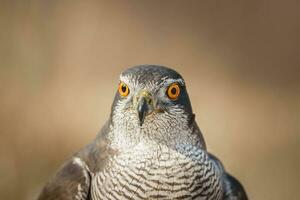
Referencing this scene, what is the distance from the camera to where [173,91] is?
1.66 meters

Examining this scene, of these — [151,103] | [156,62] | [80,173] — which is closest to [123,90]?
[151,103]

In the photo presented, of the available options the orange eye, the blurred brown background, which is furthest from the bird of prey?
the blurred brown background

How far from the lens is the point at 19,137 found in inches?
127

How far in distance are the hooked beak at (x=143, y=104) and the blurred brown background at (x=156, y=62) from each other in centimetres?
149

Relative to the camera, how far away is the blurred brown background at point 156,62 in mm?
3027

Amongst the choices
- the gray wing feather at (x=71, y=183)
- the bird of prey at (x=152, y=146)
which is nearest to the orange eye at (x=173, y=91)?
the bird of prey at (x=152, y=146)

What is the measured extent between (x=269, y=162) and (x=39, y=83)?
1500 millimetres

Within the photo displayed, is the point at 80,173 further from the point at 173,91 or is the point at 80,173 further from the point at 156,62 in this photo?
the point at 156,62

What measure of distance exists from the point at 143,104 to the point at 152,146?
7.1 inches

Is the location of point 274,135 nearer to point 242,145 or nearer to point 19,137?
point 242,145

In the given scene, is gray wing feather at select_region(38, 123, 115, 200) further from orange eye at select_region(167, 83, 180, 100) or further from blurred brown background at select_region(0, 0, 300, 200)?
blurred brown background at select_region(0, 0, 300, 200)

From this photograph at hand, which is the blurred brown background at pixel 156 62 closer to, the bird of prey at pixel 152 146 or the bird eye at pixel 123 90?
the bird of prey at pixel 152 146

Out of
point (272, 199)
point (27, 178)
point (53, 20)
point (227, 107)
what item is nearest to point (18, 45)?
point (53, 20)

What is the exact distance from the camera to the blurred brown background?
9.93 feet
